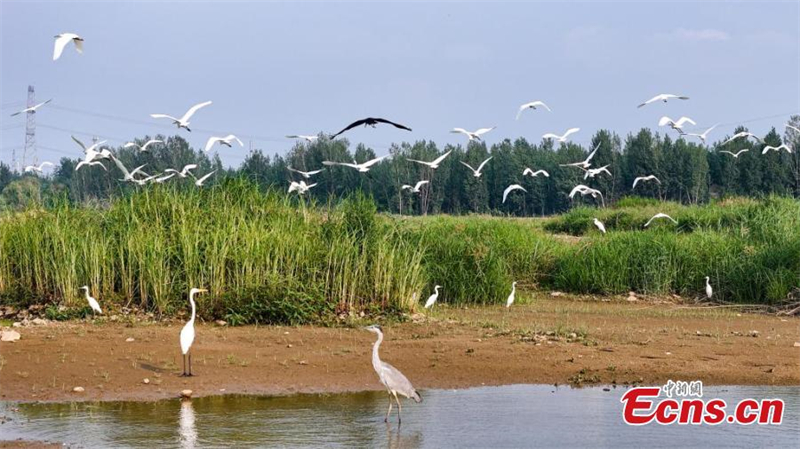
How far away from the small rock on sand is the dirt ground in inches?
4.8

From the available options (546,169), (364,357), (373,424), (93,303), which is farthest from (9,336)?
(546,169)

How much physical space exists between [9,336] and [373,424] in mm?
5289

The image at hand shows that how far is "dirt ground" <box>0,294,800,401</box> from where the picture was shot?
10.2 metres

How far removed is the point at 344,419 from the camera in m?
8.84

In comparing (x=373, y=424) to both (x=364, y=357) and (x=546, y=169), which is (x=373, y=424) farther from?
(x=546, y=169)

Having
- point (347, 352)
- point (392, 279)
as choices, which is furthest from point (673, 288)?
point (347, 352)

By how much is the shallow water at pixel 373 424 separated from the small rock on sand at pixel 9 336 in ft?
7.75

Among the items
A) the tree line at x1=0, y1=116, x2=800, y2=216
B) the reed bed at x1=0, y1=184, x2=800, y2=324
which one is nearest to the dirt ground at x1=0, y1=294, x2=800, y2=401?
the reed bed at x1=0, y1=184, x2=800, y2=324

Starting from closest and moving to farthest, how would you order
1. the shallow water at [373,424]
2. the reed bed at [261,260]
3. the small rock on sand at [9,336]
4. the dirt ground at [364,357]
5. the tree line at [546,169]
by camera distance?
the shallow water at [373,424]
the dirt ground at [364,357]
the small rock on sand at [9,336]
the reed bed at [261,260]
the tree line at [546,169]

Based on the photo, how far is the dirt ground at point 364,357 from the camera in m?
10.2

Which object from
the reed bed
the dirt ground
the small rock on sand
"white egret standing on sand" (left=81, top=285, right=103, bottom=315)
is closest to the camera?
the dirt ground

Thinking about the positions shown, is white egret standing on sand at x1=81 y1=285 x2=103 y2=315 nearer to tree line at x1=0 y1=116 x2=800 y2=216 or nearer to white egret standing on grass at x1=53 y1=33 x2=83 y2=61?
white egret standing on grass at x1=53 y1=33 x2=83 y2=61

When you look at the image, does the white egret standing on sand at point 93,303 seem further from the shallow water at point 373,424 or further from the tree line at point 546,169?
the tree line at point 546,169

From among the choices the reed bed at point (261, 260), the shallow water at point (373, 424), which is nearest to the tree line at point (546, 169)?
the reed bed at point (261, 260)
